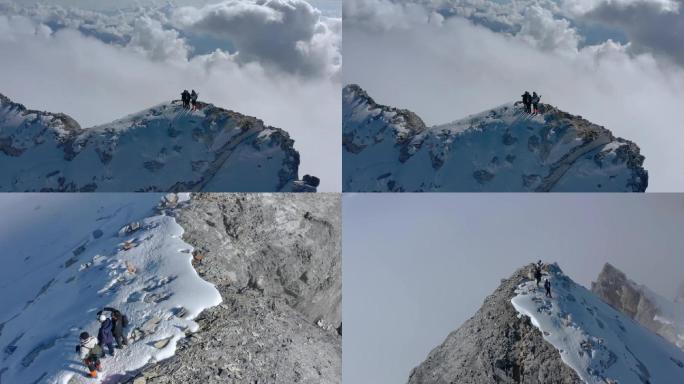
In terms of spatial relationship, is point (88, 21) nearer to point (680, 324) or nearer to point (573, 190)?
point (573, 190)

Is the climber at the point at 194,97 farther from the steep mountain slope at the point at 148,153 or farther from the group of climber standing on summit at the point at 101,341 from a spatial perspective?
the group of climber standing on summit at the point at 101,341

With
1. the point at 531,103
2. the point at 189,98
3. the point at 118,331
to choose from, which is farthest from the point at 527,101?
the point at 118,331

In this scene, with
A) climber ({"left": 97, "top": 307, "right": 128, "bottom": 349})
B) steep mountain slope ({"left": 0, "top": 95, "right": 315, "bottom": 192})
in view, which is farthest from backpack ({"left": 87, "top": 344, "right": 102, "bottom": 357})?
steep mountain slope ({"left": 0, "top": 95, "right": 315, "bottom": 192})

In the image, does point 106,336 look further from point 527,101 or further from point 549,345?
point 527,101

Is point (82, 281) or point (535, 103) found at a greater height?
point (535, 103)

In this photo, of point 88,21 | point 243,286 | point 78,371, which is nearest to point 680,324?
point 243,286

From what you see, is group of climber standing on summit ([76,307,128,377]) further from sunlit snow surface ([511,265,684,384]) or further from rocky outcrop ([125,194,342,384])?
sunlit snow surface ([511,265,684,384])
